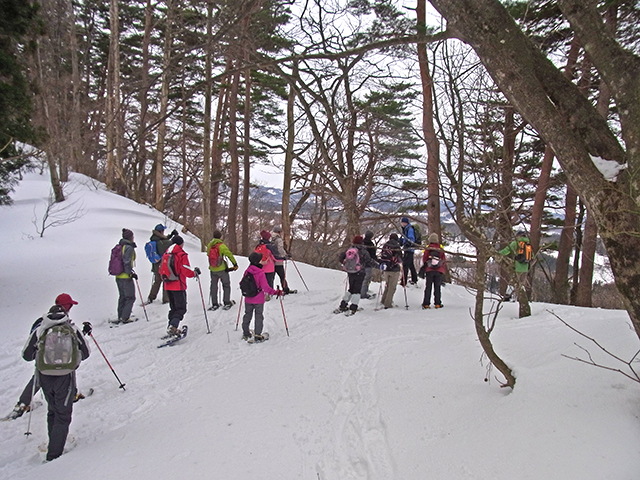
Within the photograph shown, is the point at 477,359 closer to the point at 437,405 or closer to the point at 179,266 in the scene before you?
the point at 437,405

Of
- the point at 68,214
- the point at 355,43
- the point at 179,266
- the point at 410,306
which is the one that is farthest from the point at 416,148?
the point at 68,214

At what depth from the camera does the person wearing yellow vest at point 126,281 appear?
25.6 ft

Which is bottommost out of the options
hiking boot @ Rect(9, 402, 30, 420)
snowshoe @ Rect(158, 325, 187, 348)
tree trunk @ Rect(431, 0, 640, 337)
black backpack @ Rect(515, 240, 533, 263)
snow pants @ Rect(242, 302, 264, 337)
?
hiking boot @ Rect(9, 402, 30, 420)

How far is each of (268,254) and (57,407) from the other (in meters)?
4.85

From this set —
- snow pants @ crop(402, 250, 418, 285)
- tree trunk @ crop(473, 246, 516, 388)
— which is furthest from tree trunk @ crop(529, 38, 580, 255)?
tree trunk @ crop(473, 246, 516, 388)

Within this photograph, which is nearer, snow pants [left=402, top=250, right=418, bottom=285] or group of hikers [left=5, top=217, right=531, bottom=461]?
group of hikers [left=5, top=217, right=531, bottom=461]

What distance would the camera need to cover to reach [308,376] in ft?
17.0

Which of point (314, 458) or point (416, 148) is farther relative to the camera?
point (416, 148)

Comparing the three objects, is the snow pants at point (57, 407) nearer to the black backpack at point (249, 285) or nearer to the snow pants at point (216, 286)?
A: the black backpack at point (249, 285)

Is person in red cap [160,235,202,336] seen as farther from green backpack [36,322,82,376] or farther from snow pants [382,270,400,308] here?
snow pants [382,270,400,308]

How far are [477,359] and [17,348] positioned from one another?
752 cm

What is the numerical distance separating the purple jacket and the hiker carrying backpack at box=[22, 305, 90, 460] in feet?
9.61

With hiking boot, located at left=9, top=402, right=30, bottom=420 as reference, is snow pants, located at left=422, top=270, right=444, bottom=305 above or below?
above

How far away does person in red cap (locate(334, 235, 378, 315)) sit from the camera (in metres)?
8.12
